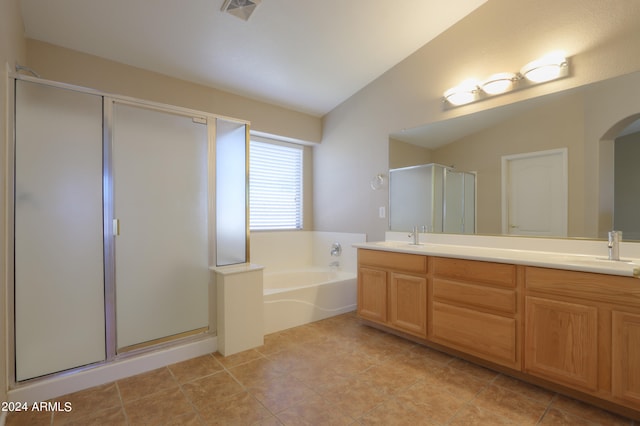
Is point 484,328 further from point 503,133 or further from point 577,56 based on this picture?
point 577,56

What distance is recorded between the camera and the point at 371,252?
9.37 feet

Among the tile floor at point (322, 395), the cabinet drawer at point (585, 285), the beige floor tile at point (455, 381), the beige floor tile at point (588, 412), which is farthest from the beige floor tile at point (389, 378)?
the cabinet drawer at point (585, 285)

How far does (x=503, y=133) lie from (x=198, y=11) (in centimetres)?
260

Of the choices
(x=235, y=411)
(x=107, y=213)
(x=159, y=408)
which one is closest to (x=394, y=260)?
(x=235, y=411)

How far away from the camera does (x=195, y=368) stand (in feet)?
7.09

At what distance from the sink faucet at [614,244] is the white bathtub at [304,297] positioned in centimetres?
222

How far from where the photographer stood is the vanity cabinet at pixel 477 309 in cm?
194

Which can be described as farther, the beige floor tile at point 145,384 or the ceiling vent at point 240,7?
the ceiling vent at point 240,7

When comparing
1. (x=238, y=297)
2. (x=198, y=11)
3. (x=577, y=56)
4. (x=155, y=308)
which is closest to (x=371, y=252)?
(x=238, y=297)

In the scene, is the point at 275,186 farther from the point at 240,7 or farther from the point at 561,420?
the point at 561,420

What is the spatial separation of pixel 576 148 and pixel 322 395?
2412 millimetres

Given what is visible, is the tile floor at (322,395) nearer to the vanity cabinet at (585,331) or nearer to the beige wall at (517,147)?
the vanity cabinet at (585,331)

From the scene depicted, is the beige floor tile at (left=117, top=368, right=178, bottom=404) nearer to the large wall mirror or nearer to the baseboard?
the baseboard

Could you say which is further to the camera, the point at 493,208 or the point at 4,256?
the point at 493,208
